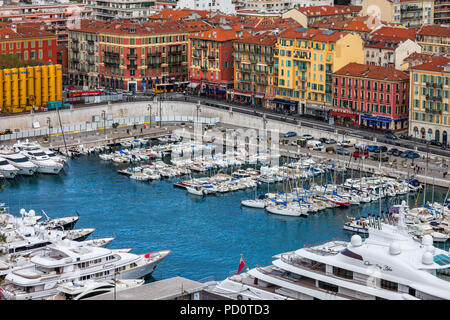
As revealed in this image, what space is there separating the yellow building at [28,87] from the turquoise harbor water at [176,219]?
16096mm

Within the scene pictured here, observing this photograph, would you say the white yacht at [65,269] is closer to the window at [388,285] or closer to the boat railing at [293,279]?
the boat railing at [293,279]

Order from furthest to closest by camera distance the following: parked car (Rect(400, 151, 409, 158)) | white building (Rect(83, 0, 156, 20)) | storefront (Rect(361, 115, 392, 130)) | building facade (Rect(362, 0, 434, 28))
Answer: white building (Rect(83, 0, 156, 20))
building facade (Rect(362, 0, 434, 28))
storefront (Rect(361, 115, 392, 130))
parked car (Rect(400, 151, 409, 158))

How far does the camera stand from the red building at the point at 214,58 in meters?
92.1

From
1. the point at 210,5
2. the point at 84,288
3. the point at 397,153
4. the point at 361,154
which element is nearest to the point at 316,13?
the point at 210,5

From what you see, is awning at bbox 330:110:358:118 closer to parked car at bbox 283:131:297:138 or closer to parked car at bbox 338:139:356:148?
parked car at bbox 283:131:297:138

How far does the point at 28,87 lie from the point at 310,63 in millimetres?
23603

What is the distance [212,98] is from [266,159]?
19407mm

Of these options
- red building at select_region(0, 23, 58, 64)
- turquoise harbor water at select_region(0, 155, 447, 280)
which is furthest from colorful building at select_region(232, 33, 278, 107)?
turquoise harbor water at select_region(0, 155, 447, 280)

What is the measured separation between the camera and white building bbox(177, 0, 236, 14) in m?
115

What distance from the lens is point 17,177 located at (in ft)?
228

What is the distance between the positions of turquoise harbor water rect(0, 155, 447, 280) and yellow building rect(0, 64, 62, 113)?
52.8 ft

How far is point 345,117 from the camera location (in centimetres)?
8056
